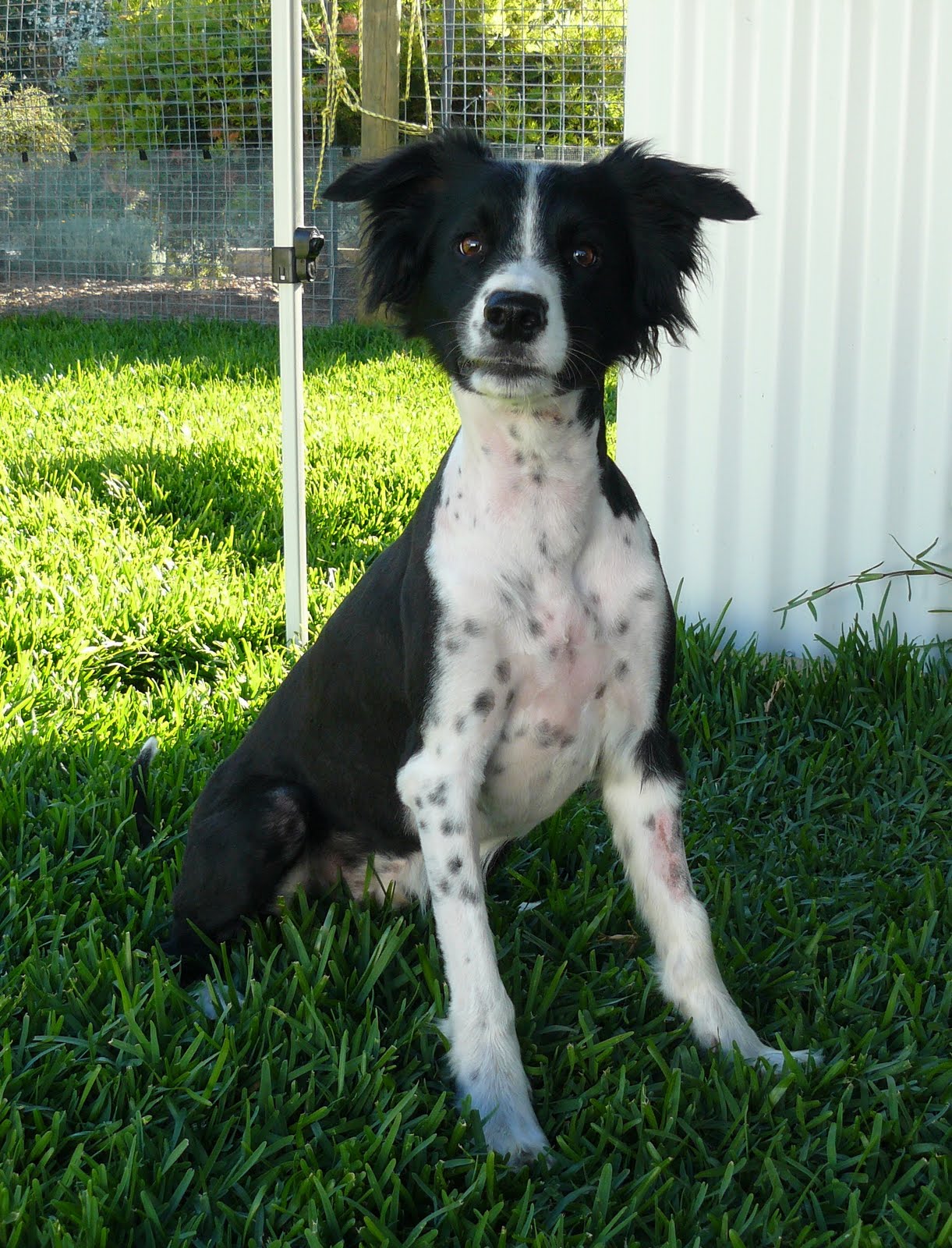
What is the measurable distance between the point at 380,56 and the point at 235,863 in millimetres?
7592

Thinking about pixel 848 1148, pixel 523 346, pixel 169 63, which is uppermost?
pixel 169 63

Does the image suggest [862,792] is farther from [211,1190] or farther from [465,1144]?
[211,1190]

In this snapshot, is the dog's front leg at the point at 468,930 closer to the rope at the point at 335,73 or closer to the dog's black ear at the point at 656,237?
the dog's black ear at the point at 656,237

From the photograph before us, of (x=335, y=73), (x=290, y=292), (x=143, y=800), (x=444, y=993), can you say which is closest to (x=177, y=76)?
(x=335, y=73)

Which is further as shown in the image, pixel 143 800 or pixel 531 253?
pixel 143 800

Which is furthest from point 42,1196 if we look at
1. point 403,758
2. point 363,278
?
point 363,278

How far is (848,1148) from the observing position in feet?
6.01

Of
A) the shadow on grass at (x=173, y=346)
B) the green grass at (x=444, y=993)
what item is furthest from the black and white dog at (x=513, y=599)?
the shadow on grass at (x=173, y=346)

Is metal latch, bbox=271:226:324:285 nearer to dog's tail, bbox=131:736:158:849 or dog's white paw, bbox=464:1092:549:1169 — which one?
dog's tail, bbox=131:736:158:849

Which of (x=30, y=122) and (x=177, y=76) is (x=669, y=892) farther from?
(x=30, y=122)

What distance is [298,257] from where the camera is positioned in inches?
133

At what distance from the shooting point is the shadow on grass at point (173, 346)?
7402 mm

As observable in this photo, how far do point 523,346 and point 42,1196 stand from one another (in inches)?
52.5

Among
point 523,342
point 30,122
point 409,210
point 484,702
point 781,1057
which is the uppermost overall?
point 30,122
